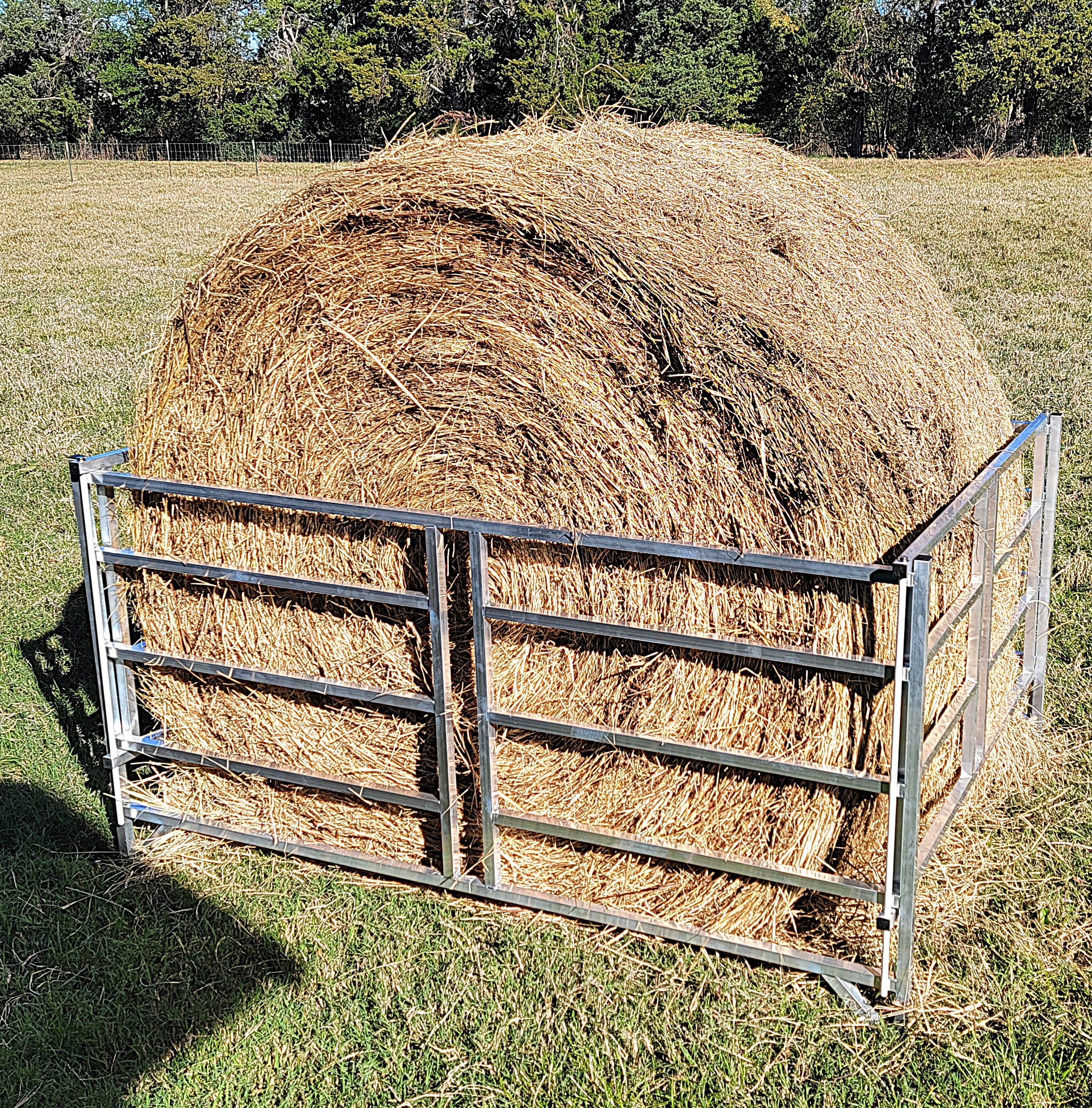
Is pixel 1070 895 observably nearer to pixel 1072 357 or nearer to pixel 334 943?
pixel 334 943

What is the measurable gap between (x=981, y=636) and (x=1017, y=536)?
80cm

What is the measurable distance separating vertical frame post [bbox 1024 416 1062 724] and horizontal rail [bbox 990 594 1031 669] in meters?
0.07

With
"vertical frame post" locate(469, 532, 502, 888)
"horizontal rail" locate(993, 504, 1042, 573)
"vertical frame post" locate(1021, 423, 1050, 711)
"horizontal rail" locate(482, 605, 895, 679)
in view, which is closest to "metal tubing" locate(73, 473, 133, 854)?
"vertical frame post" locate(469, 532, 502, 888)

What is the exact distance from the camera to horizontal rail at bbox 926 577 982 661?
3.85m

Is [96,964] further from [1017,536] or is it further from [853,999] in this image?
[1017,536]

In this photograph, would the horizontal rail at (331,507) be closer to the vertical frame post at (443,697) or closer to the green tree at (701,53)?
the vertical frame post at (443,697)

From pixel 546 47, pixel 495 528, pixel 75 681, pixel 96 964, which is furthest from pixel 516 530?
pixel 546 47

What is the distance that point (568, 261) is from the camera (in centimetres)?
414

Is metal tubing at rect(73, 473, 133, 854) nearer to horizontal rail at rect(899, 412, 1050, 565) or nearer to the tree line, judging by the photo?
horizontal rail at rect(899, 412, 1050, 565)

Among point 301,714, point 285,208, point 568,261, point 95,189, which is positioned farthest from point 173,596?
point 95,189

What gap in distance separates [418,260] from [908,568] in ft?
6.42

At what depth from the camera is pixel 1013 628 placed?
537 centimetres

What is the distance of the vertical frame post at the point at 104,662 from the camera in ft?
16.0

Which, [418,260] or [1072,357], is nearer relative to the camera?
[418,260]
